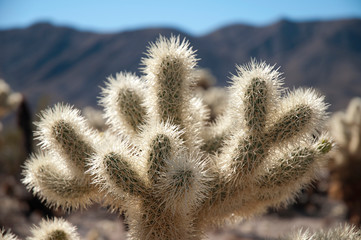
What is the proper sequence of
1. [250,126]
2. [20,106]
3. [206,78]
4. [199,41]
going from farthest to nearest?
[199,41] < [206,78] < [20,106] < [250,126]

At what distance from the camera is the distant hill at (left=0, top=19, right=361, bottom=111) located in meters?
38.2

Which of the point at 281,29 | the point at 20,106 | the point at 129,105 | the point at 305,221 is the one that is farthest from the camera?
the point at 281,29

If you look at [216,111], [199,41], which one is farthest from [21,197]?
[199,41]

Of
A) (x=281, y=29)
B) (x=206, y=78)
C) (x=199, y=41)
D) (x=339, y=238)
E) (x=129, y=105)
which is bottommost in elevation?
(x=339, y=238)

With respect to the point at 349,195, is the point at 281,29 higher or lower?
higher

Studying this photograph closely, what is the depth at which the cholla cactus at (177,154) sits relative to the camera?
1.59 meters

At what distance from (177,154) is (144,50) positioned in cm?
4039

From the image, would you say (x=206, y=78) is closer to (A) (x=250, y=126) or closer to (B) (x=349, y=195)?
(B) (x=349, y=195)

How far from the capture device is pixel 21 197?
7629mm

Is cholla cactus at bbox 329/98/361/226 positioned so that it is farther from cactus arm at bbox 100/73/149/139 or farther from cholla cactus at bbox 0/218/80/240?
cholla cactus at bbox 0/218/80/240

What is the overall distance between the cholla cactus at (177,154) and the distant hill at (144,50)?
35481 mm

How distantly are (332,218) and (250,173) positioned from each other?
7.57 m

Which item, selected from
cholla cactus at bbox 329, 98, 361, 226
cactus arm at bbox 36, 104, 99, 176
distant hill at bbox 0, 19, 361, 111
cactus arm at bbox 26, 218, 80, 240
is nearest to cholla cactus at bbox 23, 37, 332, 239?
cactus arm at bbox 36, 104, 99, 176

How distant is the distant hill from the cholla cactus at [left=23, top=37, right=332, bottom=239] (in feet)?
116
